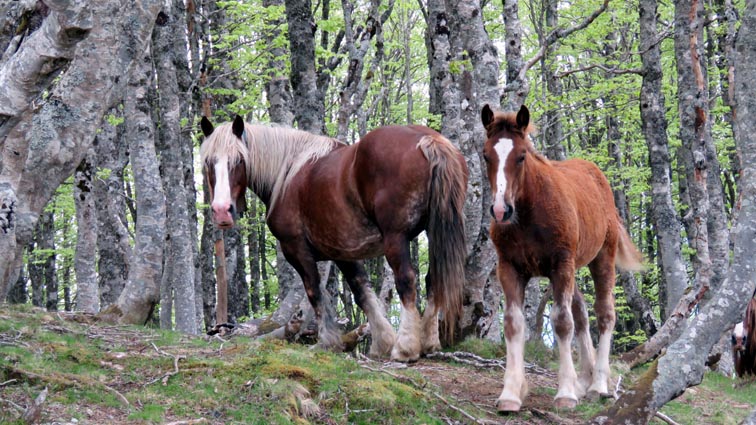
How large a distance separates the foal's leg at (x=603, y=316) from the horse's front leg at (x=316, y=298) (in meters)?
3.14

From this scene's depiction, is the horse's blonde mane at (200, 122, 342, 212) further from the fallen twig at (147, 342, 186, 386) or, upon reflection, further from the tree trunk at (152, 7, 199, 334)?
the tree trunk at (152, 7, 199, 334)

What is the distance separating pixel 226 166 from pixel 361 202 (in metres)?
1.72

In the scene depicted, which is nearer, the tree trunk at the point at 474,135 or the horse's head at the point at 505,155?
the horse's head at the point at 505,155

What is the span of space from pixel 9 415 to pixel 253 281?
970 inches

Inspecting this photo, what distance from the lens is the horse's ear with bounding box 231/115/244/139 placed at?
347 inches

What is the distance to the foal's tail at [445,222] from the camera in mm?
8055

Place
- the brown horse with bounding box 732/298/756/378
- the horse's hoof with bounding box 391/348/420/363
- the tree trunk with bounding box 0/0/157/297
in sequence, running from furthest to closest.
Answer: the brown horse with bounding box 732/298/756/378
the horse's hoof with bounding box 391/348/420/363
the tree trunk with bounding box 0/0/157/297

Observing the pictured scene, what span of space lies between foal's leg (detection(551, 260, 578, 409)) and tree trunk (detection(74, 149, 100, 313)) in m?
11.2

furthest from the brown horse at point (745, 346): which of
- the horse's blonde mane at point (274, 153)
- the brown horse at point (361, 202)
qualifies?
the horse's blonde mane at point (274, 153)

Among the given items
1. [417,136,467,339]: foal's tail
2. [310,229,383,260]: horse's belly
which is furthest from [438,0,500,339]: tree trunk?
[310,229,383,260]: horse's belly

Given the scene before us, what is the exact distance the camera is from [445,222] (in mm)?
8102

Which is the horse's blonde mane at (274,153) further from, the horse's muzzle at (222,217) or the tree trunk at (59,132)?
the tree trunk at (59,132)

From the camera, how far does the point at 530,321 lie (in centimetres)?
1786

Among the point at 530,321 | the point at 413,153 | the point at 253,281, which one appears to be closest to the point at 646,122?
the point at 530,321
